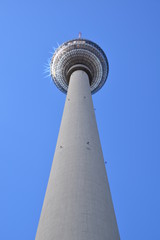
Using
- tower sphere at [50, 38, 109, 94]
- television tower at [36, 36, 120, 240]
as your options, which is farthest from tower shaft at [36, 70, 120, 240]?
tower sphere at [50, 38, 109, 94]

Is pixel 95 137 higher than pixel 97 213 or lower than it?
higher

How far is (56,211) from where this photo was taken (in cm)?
1177

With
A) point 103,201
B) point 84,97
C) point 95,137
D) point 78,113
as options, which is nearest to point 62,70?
point 84,97

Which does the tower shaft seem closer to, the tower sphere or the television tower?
the television tower

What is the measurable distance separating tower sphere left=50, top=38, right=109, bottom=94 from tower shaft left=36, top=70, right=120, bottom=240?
47.5ft

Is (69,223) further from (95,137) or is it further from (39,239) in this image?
(95,137)

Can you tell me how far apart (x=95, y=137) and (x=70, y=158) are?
143 inches

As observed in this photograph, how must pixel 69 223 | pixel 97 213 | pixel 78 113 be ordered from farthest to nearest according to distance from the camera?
1. pixel 78 113
2. pixel 97 213
3. pixel 69 223

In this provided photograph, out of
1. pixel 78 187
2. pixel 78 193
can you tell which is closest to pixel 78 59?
pixel 78 187

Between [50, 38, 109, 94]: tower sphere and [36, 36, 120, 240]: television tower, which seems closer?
[36, 36, 120, 240]: television tower

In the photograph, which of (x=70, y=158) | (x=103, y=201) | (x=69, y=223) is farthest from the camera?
(x=70, y=158)

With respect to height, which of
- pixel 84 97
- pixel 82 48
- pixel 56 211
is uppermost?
pixel 82 48

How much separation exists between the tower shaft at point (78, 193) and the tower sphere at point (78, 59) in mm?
14464

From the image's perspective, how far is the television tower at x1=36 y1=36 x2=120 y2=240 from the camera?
10836 millimetres
